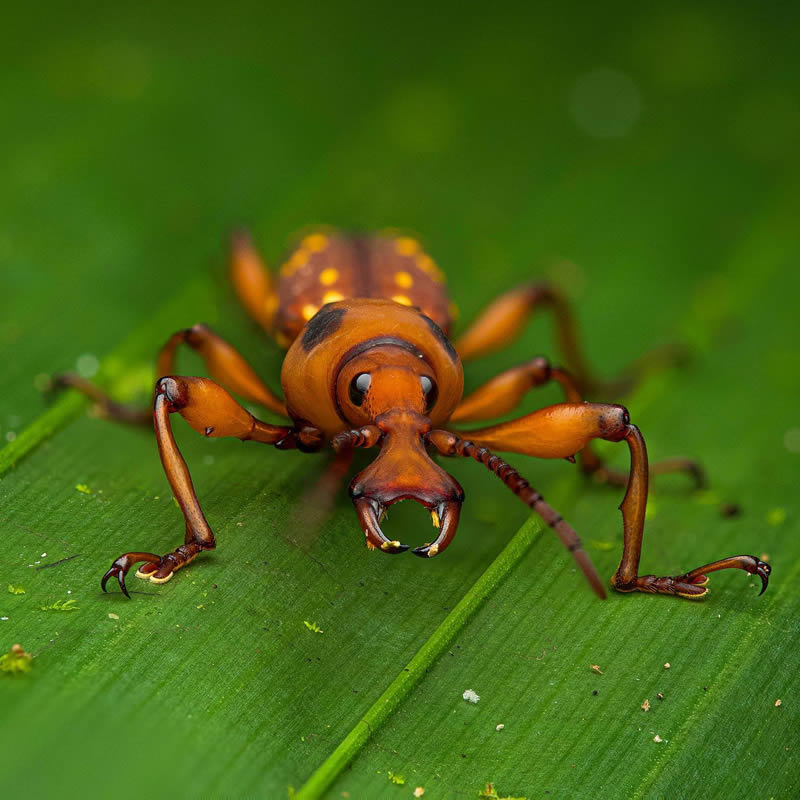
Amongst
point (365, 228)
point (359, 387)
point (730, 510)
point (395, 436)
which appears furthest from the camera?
point (365, 228)

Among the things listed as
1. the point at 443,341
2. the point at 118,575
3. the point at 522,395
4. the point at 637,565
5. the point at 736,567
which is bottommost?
the point at 118,575

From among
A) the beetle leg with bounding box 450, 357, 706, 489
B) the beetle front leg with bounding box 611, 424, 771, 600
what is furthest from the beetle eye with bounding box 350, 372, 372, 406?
the beetle front leg with bounding box 611, 424, 771, 600

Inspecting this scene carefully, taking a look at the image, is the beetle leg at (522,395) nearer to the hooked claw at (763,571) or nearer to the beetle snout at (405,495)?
the hooked claw at (763,571)

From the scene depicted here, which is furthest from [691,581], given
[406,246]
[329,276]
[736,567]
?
[406,246]

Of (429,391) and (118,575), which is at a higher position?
(429,391)

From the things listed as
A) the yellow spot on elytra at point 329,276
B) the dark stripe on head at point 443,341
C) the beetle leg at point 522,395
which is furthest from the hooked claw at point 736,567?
the yellow spot on elytra at point 329,276

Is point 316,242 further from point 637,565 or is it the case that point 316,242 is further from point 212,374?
point 637,565

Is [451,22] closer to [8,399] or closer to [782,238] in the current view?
[782,238]

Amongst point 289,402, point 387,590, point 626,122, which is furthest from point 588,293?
point 387,590
